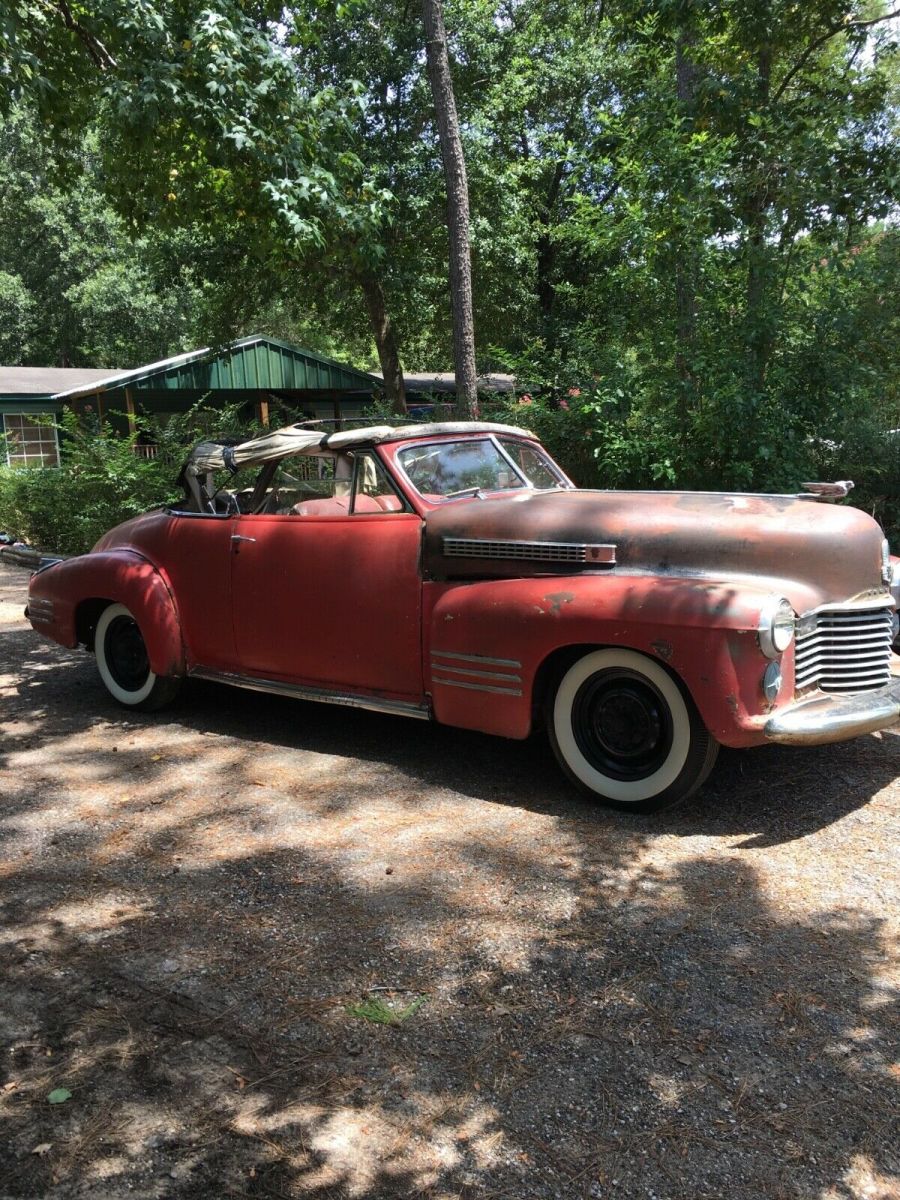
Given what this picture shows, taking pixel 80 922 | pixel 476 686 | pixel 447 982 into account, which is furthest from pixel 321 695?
pixel 447 982

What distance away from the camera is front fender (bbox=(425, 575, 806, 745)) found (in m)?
3.78

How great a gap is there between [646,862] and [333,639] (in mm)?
2118

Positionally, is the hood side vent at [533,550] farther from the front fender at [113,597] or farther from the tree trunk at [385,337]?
the tree trunk at [385,337]

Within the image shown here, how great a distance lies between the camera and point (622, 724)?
4215 millimetres

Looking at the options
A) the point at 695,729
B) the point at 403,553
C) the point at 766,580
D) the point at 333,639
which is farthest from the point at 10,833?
the point at 766,580

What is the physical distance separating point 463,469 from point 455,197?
25.1 feet

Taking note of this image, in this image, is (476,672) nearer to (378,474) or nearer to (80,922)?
(378,474)

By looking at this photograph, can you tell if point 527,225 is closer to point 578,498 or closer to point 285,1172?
point 578,498

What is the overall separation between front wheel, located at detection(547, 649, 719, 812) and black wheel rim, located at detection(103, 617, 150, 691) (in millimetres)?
3004

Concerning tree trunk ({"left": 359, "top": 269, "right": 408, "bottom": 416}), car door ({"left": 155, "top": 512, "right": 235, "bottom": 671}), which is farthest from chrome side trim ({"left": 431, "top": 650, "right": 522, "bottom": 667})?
tree trunk ({"left": 359, "top": 269, "right": 408, "bottom": 416})

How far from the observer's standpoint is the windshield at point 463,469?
5.01 m

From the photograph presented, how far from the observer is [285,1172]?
7.24 feet

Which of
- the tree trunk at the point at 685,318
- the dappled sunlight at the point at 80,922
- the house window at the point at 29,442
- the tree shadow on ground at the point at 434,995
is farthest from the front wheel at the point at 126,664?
the house window at the point at 29,442

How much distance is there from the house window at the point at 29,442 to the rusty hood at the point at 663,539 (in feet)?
70.7
